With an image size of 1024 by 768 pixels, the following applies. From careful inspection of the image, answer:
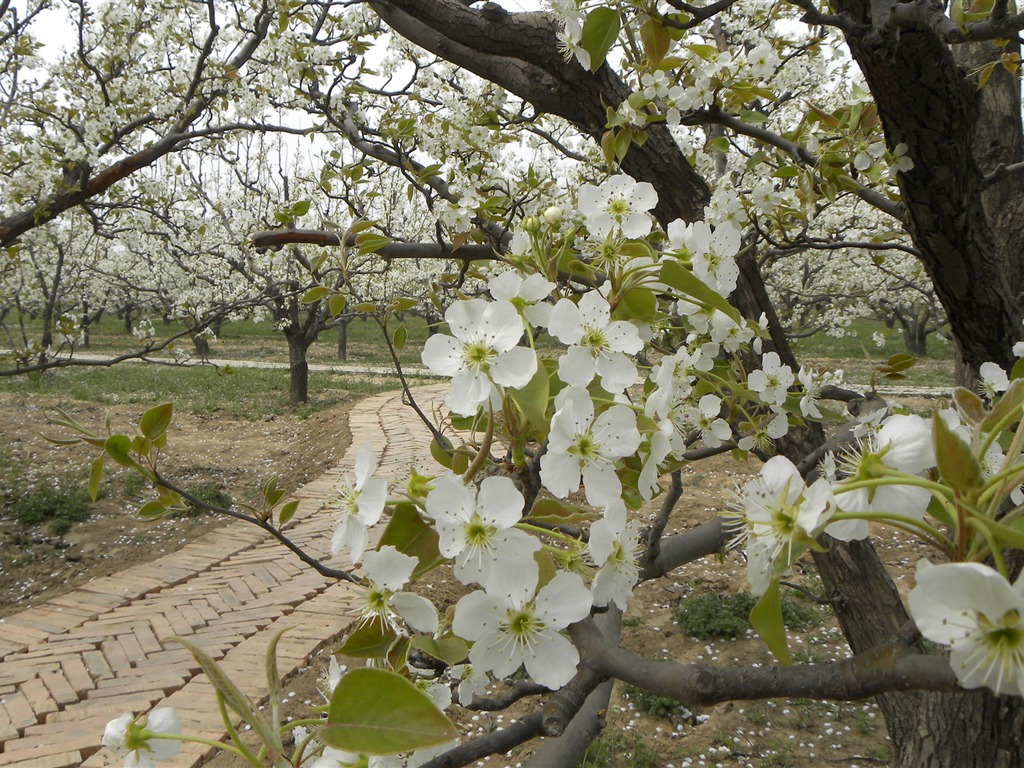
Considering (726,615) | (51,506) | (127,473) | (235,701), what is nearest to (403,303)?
(235,701)

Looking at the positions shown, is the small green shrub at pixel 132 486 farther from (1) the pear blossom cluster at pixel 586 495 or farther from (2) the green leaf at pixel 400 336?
(1) the pear blossom cluster at pixel 586 495

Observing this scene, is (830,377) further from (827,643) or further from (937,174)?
(827,643)

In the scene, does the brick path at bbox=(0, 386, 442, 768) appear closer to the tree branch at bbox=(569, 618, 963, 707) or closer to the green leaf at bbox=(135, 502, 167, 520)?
the green leaf at bbox=(135, 502, 167, 520)

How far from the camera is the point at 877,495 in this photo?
1.81 ft

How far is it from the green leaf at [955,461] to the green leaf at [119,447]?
2.65 feet

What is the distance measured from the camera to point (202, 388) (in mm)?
11828

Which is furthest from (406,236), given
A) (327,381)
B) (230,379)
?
(230,379)

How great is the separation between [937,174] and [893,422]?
1028mm

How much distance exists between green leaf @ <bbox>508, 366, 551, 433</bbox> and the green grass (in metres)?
9.06

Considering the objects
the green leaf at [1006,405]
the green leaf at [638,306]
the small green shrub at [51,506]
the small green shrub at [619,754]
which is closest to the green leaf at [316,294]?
the green leaf at [638,306]

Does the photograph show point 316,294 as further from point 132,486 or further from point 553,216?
point 132,486

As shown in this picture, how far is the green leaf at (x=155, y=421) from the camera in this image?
89 cm

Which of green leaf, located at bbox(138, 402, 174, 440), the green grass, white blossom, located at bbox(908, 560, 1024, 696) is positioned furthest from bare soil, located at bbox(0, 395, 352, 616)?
white blossom, located at bbox(908, 560, 1024, 696)

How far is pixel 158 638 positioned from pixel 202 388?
9.45m
